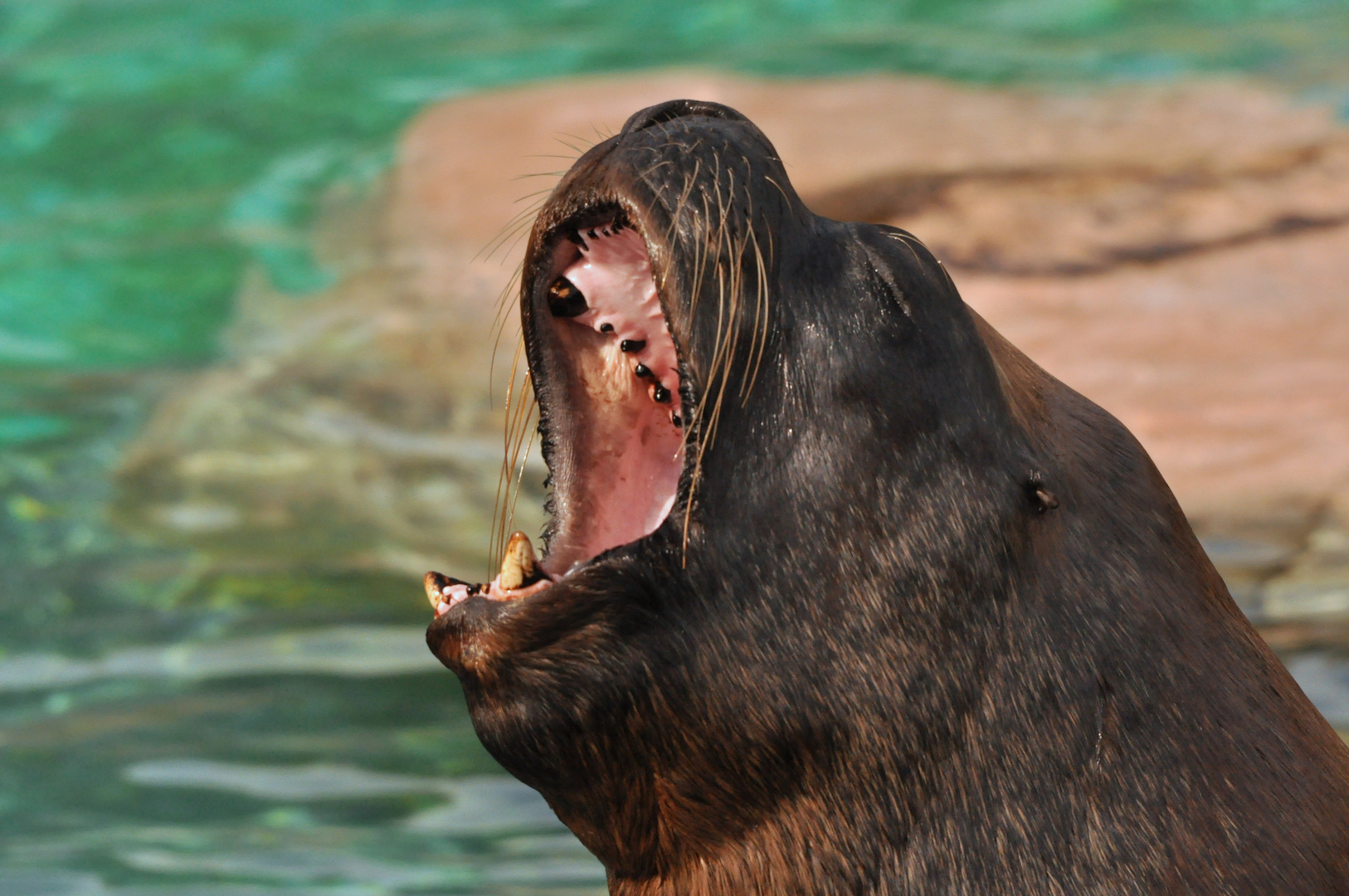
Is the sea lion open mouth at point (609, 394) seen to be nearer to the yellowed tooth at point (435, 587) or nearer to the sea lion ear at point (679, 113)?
the yellowed tooth at point (435, 587)

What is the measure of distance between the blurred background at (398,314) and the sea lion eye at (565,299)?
163mm

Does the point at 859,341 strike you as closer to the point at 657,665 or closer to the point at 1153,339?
the point at 657,665

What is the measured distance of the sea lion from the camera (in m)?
2.37

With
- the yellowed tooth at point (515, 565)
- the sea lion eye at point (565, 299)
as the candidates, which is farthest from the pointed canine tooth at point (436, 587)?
the sea lion eye at point (565, 299)

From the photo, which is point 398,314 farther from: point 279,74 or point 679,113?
point 679,113

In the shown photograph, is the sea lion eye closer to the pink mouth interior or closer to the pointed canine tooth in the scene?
the pink mouth interior

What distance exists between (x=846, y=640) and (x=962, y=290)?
4310mm

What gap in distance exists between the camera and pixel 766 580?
2.39 m

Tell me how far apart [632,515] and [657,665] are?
436 mm

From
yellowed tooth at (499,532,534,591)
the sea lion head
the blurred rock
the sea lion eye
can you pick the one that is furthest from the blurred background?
yellowed tooth at (499,532,534,591)

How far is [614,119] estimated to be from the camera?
27.1 feet

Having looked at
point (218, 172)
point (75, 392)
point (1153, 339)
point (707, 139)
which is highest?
point (218, 172)

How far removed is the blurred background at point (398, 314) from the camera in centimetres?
464

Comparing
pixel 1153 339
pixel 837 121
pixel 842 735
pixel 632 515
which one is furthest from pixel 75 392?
pixel 842 735
